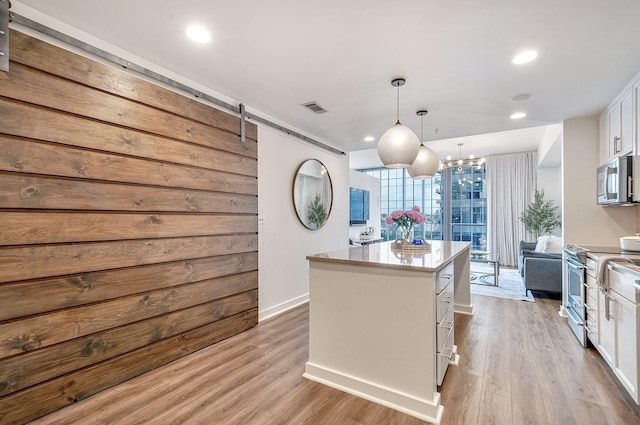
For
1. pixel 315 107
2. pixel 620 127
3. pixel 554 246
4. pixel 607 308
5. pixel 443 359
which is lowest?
pixel 443 359

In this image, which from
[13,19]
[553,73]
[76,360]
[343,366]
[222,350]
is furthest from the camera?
[222,350]

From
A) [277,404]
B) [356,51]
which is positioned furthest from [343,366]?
[356,51]

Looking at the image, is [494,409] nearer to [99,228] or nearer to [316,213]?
[99,228]

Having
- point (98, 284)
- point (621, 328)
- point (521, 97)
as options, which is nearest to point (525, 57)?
point (521, 97)

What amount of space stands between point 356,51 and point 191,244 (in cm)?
216

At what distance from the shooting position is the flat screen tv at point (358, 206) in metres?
7.63

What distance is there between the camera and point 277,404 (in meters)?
2.06

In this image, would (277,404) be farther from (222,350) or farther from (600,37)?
(600,37)

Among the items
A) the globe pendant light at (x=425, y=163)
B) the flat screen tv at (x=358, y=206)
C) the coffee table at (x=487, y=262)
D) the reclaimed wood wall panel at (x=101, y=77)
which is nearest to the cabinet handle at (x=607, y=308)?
the globe pendant light at (x=425, y=163)

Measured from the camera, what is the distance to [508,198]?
7.66 metres

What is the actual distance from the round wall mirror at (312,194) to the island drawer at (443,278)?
7.70 ft

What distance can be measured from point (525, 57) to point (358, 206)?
5.68 metres

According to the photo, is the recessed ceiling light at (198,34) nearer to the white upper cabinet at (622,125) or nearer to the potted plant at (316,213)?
the potted plant at (316,213)

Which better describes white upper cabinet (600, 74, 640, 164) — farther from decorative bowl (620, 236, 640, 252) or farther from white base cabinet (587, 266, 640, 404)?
white base cabinet (587, 266, 640, 404)
